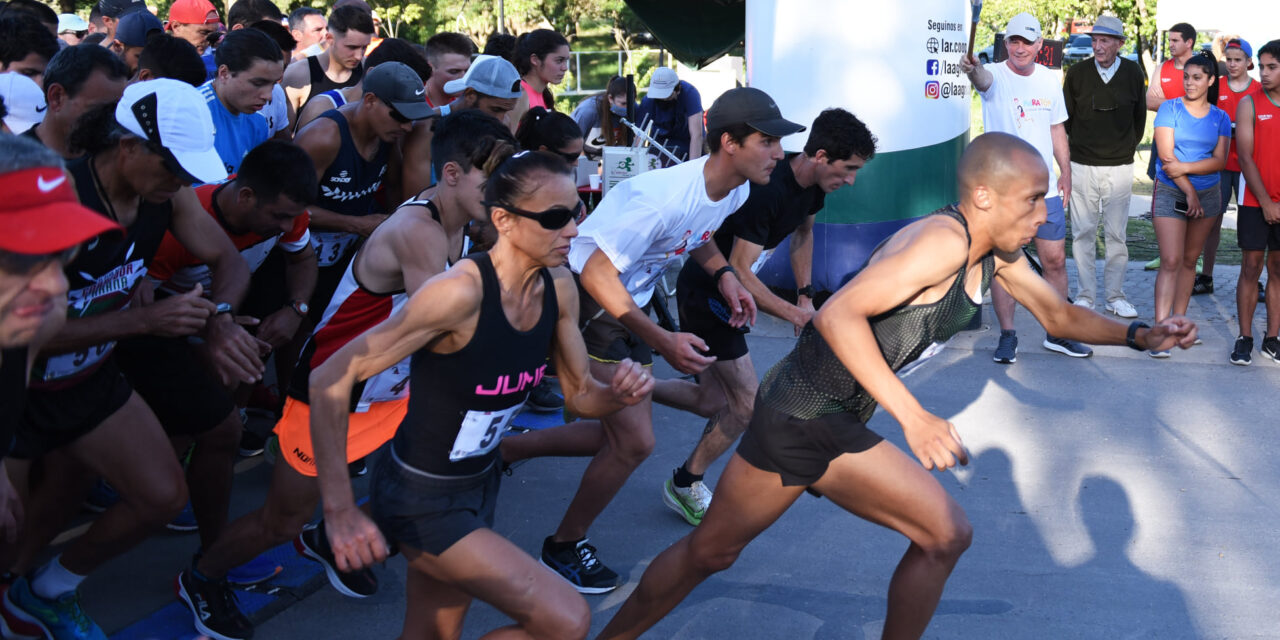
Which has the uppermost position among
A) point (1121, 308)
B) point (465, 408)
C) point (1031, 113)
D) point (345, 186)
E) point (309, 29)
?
point (309, 29)

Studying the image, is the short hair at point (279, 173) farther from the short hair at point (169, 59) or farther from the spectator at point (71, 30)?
the spectator at point (71, 30)

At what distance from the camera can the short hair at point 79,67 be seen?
3.95 m

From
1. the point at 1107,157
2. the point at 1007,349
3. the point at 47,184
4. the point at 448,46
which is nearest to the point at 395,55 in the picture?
the point at 448,46

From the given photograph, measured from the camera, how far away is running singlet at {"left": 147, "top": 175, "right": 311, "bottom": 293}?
4.07m

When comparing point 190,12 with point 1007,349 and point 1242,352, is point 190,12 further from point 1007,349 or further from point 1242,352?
point 1242,352

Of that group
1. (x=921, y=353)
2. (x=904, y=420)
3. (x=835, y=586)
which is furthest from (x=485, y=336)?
(x=835, y=586)

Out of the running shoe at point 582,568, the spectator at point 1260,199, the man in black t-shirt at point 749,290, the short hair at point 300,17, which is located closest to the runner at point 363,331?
the running shoe at point 582,568

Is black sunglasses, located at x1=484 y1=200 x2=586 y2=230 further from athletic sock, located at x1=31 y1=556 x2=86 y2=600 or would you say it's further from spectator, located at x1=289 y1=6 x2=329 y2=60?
spectator, located at x1=289 y1=6 x2=329 y2=60

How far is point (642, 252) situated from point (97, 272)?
6.10 ft

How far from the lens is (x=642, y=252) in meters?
4.30

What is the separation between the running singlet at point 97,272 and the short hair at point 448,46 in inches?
125

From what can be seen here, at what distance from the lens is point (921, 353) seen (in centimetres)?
336

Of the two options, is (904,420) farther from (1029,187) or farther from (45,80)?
(45,80)

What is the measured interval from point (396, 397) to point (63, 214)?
208cm
